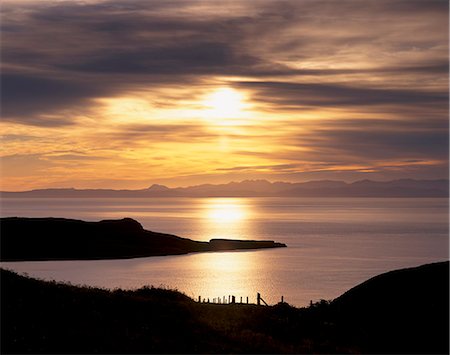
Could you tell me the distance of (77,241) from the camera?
178 m

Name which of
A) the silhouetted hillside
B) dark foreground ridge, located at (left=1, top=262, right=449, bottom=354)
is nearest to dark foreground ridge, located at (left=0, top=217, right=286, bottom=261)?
dark foreground ridge, located at (left=1, top=262, right=449, bottom=354)

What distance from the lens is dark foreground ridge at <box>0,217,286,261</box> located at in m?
168

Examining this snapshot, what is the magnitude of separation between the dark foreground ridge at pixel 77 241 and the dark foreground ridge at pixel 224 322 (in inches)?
5078

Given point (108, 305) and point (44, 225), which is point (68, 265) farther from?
point (108, 305)

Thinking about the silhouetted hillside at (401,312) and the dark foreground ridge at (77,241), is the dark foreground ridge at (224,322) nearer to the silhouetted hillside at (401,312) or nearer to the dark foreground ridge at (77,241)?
the silhouetted hillside at (401,312)

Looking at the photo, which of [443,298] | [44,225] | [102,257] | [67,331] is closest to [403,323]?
[443,298]

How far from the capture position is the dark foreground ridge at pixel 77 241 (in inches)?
6634

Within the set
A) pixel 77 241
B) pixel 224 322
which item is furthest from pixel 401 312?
pixel 77 241

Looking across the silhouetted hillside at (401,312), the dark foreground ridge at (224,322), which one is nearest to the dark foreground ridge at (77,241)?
the dark foreground ridge at (224,322)

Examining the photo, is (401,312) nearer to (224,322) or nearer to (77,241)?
(224,322)

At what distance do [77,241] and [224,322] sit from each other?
149117 mm

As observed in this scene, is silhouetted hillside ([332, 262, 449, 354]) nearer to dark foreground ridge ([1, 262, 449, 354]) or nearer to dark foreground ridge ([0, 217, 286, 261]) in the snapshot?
dark foreground ridge ([1, 262, 449, 354])

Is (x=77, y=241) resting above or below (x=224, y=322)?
above

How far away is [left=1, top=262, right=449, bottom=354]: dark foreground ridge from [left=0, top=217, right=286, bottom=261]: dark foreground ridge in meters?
129
